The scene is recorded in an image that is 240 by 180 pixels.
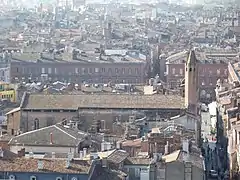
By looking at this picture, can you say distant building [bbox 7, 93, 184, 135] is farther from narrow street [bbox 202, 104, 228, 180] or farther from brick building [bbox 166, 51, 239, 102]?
brick building [bbox 166, 51, 239, 102]

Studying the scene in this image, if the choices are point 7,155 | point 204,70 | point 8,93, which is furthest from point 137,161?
point 204,70

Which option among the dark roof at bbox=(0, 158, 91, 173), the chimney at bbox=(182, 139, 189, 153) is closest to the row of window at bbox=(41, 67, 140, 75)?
the chimney at bbox=(182, 139, 189, 153)

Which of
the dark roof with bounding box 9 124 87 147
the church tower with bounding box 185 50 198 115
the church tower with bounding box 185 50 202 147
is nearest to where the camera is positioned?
the dark roof with bounding box 9 124 87 147

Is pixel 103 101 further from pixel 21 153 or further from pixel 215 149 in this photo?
pixel 21 153

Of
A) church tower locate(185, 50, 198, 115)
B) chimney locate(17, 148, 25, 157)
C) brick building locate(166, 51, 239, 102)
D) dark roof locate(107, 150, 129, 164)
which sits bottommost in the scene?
brick building locate(166, 51, 239, 102)

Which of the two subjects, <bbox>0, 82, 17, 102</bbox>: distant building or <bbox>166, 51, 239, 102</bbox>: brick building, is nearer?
<bbox>0, 82, 17, 102</bbox>: distant building

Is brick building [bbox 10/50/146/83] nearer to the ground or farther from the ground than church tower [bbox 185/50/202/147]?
nearer to the ground
